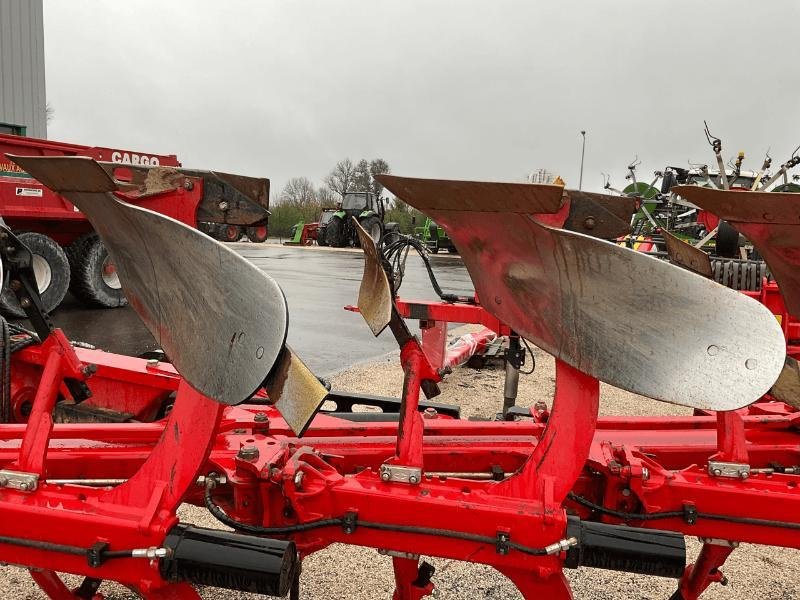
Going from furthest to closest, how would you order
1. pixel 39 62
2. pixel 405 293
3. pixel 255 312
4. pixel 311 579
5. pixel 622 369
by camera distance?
1. pixel 39 62
2. pixel 405 293
3. pixel 311 579
4. pixel 622 369
5. pixel 255 312

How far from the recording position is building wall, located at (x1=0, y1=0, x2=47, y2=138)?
1509cm

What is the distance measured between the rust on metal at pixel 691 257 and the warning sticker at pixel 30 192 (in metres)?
7.72

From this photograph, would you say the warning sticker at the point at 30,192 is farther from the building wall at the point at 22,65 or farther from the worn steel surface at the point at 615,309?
the building wall at the point at 22,65

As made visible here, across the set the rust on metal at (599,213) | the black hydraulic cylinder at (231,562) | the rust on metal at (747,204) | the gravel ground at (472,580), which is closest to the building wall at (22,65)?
the gravel ground at (472,580)

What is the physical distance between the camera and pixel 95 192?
4.44 ft

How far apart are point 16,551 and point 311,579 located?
1159mm

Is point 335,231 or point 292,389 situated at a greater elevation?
point 335,231

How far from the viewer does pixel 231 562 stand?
1361mm

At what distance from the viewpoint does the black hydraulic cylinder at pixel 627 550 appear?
4.56 feet

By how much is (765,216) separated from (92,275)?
8161 mm

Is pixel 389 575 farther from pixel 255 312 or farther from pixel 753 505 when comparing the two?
pixel 255 312

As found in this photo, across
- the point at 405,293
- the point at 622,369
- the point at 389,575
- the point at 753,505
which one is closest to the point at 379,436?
the point at 389,575

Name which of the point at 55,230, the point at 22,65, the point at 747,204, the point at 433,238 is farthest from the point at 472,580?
the point at 433,238

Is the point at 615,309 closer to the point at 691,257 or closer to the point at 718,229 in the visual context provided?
the point at 691,257
